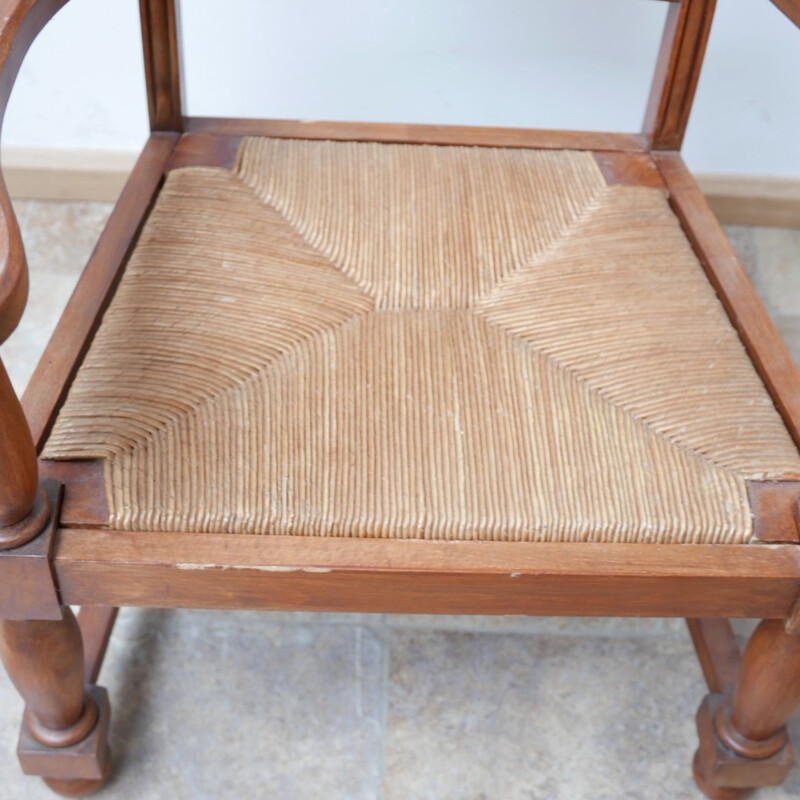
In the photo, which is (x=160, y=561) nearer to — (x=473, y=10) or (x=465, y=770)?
(x=465, y=770)

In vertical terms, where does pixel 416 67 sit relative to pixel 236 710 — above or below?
above

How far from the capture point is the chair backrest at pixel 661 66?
3.24 ft

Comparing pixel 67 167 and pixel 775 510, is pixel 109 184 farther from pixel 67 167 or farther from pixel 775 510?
pixel 775 510

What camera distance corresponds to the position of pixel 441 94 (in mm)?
1442

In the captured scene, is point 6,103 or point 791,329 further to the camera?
point 791,329

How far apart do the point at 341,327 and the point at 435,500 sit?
0.18 m

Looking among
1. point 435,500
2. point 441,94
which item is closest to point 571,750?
point 435,500

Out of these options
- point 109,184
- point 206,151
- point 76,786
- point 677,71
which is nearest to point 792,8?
point 677,71

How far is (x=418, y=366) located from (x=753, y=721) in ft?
1.37

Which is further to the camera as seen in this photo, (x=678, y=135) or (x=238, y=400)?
(x=678, y=135)

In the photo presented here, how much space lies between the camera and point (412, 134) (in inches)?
41.2

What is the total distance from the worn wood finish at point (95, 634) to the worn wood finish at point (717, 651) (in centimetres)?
56

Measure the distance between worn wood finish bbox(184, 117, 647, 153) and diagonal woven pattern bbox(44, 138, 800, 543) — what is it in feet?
0.11

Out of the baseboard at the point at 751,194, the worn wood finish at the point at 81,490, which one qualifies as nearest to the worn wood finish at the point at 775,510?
the worn wood finish at the point at 81,490
